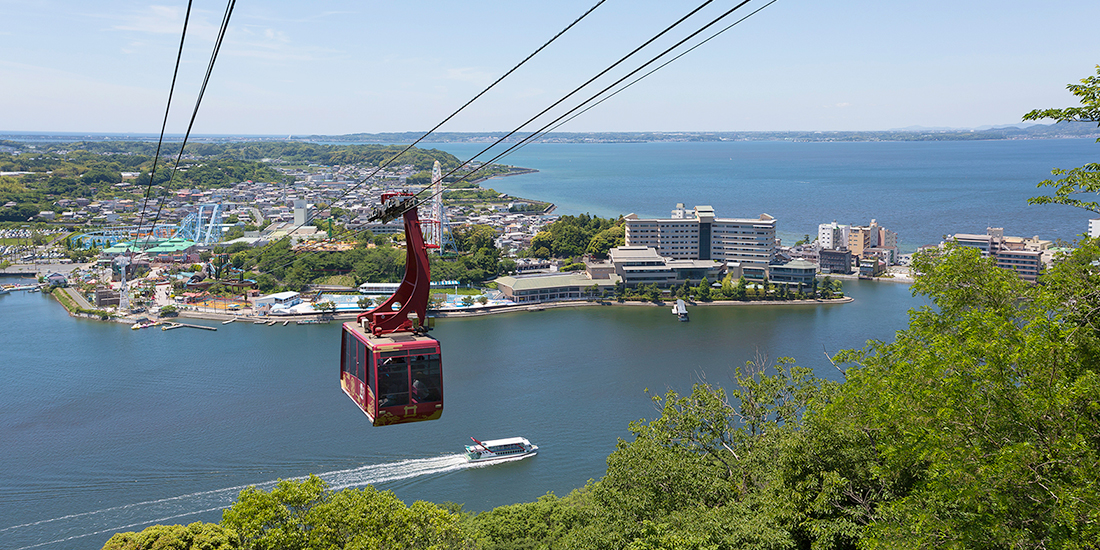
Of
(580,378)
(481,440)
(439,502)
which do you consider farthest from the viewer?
(580,378)

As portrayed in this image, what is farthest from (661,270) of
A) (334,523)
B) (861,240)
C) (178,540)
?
(178,540)

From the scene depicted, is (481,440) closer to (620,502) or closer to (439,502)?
(439,502)

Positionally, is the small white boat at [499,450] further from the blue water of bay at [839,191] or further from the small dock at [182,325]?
the blue water of bay at [839,191]

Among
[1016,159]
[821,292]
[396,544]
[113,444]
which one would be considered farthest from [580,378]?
[1016,159]

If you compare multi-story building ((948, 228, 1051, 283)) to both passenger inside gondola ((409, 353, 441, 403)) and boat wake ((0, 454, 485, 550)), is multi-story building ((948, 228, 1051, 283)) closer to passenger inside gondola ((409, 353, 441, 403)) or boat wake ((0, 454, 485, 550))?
boat wake ((0, 454, 485, 550))

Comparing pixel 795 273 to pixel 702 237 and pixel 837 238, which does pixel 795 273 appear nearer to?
pixel 702 237
